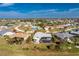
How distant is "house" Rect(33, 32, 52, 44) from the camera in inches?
110

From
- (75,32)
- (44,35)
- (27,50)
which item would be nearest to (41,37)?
(44,35)

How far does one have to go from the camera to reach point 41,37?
9.16 ft

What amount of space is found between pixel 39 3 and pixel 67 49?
21.7 inches

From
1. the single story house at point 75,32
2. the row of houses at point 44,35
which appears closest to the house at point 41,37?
the row of houses at point 44,35

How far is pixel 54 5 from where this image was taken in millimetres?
2791

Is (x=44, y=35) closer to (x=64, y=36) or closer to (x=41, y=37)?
(x=41, y=37)

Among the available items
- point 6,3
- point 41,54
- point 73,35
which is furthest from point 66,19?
point 6,3

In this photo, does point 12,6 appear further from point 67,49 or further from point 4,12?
point 67,49

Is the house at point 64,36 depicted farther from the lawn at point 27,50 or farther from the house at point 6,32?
the house at point 6,32

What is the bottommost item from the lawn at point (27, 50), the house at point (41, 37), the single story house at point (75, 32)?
the lawn at point (27, 50)

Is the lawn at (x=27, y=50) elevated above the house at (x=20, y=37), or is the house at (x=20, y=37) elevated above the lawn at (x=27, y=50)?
the house at (x=20, y=37)

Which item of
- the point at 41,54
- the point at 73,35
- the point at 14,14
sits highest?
the point at 14,14

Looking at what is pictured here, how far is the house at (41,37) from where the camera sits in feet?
9.13

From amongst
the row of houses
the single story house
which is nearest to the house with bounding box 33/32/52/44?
the row of houses
